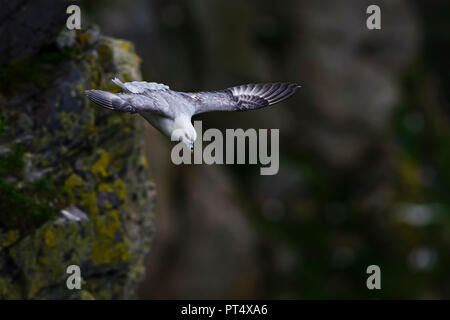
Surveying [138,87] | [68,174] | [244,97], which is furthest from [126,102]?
[244,97]

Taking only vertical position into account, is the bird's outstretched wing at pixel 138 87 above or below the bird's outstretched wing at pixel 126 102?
above

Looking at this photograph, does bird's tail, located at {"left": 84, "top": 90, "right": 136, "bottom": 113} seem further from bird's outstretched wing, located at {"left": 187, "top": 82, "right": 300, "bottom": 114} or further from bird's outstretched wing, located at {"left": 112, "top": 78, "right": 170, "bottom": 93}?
bird's outstretched wing, located at {"left": 187, "top": 82, "right": 300, "bottom": 114}

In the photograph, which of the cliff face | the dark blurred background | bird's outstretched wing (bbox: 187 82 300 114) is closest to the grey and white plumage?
bird's outstretched wing (bbox: 187 82 300 114)

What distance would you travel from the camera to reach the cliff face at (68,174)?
46.6ft

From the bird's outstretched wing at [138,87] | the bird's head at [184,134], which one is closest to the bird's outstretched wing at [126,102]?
the bird's head at [184,134]

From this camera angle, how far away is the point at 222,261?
28859 mm

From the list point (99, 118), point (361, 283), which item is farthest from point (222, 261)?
point (99, 118)

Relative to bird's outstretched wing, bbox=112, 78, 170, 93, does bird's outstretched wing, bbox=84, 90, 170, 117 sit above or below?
below

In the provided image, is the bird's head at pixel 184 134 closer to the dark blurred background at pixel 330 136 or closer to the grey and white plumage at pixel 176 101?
the grey and white plumage at pixel 176 101

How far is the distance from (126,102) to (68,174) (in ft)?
9.65

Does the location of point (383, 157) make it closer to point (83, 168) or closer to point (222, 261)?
point (222, 261)

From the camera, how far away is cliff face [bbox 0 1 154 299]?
46.6 ft

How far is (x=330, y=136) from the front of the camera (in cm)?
3381

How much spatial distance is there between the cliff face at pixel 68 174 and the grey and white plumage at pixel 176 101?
4.49 ft
